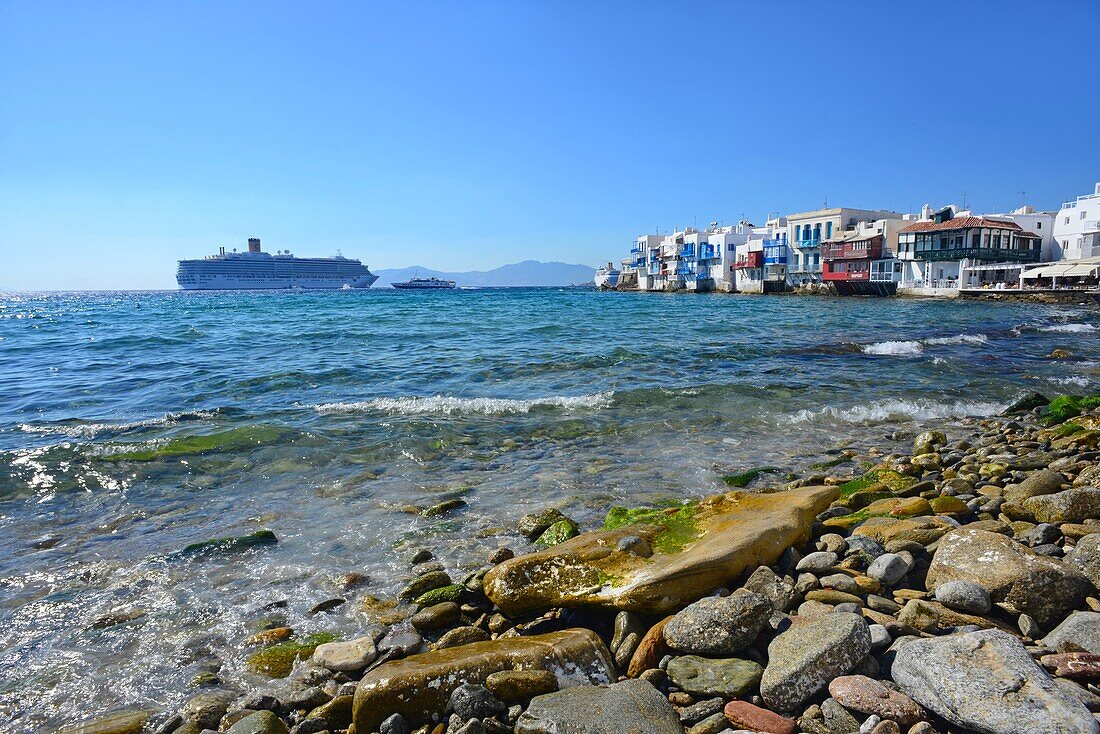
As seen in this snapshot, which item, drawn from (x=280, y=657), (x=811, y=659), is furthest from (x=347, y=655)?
(x=811, y=659)

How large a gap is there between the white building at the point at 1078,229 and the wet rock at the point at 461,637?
245 ft

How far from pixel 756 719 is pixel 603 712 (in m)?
0.79

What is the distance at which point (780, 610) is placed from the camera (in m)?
3.93

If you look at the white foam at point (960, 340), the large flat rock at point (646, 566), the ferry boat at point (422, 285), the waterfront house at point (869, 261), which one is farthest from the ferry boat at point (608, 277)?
the large flat rock at point (646, 566)

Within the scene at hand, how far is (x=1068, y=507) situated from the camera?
5004 millimetres

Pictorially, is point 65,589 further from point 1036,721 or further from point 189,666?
point 1036,721

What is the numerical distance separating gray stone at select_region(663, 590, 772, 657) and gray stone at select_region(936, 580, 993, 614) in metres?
1.16

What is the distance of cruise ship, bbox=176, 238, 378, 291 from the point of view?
438 ft

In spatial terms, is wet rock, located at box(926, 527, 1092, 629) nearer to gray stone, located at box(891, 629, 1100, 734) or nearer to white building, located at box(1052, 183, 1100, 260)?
gray stone, located at box(891, 629, 1100, 734)

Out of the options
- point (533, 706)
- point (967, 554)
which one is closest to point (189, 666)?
point (533, 706)

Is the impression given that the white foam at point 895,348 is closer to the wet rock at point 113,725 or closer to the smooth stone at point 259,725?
the smooth stone at point 259,725

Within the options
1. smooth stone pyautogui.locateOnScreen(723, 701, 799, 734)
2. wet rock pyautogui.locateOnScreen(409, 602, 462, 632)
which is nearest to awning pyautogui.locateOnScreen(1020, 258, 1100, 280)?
smooth stone pyautogui.locateOnScreen(723, 701, 799, 734)

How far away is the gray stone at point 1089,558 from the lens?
12.4 ft

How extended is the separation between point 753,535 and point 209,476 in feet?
25.6
